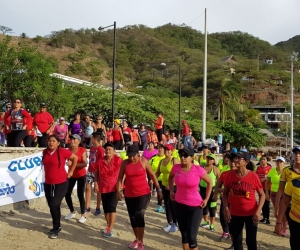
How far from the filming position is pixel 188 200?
18.2 ft

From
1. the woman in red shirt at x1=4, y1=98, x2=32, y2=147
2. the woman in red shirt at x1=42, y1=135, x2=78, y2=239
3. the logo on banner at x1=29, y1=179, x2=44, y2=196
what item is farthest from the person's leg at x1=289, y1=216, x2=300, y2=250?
the woman in red shirt at x1=4, y1=98, x2=32, y2=147

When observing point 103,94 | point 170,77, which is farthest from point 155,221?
point 170,77

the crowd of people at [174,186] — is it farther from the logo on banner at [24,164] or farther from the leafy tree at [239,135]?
the leafy tree at [239,135]

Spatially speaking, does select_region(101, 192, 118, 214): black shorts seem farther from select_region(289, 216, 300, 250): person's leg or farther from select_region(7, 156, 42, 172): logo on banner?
select_region(289, 216, 300, 250): person's leg

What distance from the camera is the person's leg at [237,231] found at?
5.53 meters

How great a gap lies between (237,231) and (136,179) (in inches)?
65.9

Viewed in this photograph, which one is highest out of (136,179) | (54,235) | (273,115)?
(273,115)

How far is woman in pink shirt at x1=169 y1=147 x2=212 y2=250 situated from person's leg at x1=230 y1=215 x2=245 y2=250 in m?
0.49

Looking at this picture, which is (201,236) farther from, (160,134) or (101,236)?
(160,134)

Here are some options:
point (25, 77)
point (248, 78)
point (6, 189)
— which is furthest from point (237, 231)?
point (248, 78)

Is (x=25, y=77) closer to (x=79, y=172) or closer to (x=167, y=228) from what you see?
(x=79, y=172)

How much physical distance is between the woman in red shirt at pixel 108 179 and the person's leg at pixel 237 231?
2139mm

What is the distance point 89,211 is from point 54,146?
2511mm

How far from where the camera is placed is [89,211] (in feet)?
28.1
